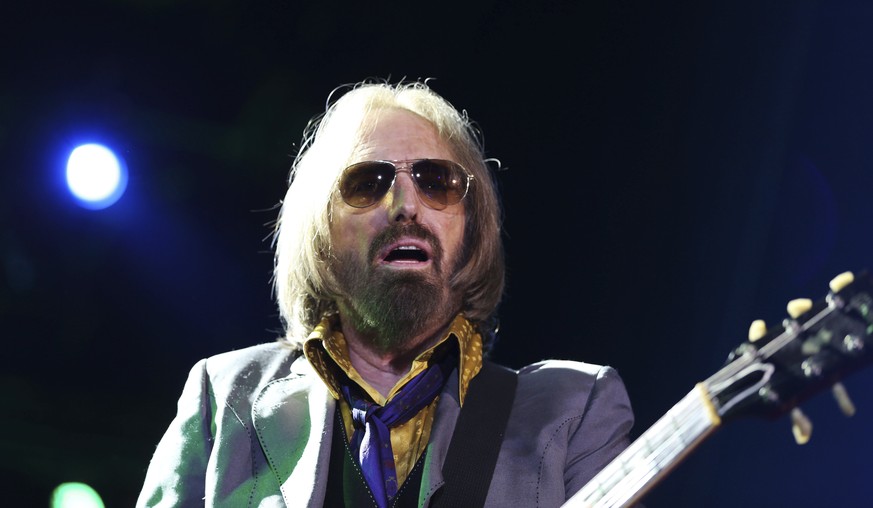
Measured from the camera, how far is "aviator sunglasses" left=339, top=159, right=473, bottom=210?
2502mm

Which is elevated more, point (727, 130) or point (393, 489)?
point (727, 130)

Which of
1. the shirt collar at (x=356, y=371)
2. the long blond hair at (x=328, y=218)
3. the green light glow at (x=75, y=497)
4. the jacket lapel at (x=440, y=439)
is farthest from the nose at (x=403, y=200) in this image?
the green light glow at (x=75, y=497)

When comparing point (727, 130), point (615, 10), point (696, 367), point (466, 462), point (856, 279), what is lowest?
point (696, 367)

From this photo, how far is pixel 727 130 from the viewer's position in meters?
3.14

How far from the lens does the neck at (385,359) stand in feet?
8.36

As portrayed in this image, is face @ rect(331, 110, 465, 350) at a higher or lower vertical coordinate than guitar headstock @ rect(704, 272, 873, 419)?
higher

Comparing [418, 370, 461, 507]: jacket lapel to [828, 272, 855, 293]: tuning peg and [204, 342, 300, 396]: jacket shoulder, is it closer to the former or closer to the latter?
[204, 342, 300, 396]: jacket shoulder

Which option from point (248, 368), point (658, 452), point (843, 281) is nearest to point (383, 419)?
point (248, 368)

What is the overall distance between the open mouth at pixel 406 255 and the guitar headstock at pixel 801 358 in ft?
3.39

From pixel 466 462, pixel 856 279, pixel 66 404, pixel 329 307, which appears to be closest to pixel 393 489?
pixel 466 462

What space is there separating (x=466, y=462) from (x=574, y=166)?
4.99 feet

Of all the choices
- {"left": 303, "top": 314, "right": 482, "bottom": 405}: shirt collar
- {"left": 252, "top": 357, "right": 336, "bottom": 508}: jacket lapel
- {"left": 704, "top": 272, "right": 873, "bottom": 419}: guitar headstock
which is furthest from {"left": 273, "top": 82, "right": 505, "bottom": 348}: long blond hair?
{"left": 704, "top": 272, "right": 873, "bottom": 419}: guitar headstock

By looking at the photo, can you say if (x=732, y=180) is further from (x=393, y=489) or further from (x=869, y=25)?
(x=393, y=489)

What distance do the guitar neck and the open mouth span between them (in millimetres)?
928
